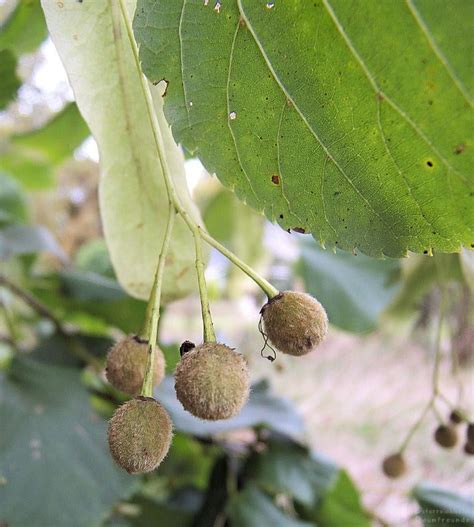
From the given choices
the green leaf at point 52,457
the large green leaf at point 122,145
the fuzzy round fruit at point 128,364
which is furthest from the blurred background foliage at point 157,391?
the fuzzy round fruit at point 128,364

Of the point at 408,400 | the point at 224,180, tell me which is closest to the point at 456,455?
the point at 408,400

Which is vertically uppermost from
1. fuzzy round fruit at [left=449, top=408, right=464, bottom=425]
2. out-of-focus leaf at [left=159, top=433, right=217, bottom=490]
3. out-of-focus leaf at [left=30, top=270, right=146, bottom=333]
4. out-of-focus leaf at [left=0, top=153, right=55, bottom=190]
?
out-of-focus leaf at [left=0, top=153, right=55, bottom=190]

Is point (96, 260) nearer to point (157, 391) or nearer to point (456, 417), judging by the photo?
point (157, 391)

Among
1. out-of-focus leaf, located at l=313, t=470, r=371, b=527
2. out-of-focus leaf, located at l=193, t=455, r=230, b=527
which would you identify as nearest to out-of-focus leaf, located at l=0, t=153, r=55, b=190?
out-of-focus leaf, located at l=193, t=455, r=230, b=527

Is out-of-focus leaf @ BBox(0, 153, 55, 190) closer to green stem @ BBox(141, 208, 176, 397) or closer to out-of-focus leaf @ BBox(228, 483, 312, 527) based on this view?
out-of-focus leaf @ BBox(228, 483, 312, 527)

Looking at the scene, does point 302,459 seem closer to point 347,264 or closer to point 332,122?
point 347,264

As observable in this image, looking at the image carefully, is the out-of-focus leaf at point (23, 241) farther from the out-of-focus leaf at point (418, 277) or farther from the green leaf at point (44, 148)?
the out-of-focus leaf at point (418, 277)
